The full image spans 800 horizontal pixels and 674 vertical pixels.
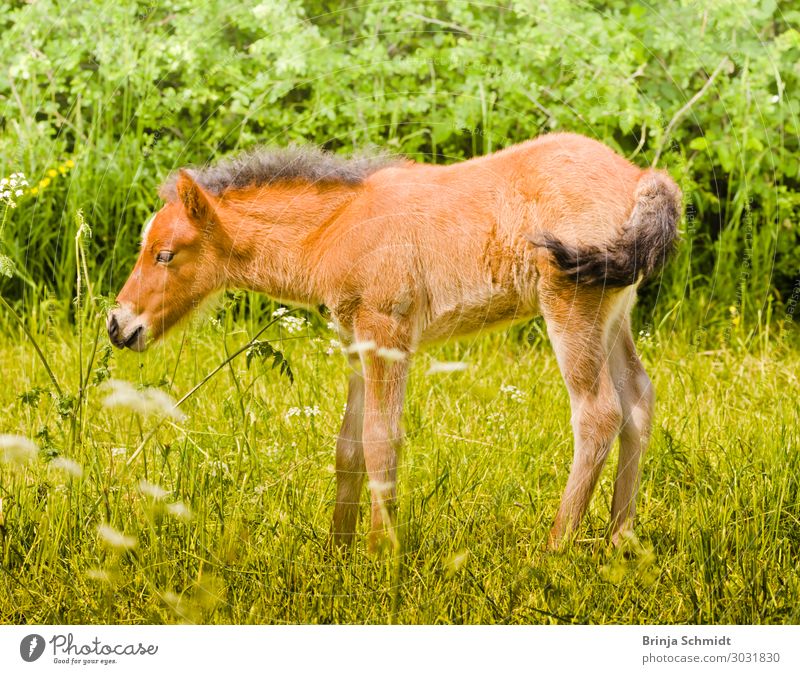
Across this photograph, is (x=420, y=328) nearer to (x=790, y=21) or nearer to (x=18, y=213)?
(x=18, y=213)

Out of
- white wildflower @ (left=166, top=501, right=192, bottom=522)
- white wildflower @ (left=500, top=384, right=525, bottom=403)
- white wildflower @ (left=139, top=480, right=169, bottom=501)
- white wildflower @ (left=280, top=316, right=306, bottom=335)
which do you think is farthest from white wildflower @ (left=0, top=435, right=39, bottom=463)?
white wildflower @ (left=500, top=384, right=525, bottom=403)

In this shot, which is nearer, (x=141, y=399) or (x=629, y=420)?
(x=141, y=399)

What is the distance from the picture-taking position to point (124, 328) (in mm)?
4949

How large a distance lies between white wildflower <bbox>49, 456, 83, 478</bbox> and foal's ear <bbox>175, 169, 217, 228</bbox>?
1151 millimetres

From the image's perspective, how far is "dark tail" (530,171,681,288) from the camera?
4430 mm

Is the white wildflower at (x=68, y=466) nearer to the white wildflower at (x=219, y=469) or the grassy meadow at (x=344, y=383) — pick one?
the grassy meadow at (x=344, y=383)

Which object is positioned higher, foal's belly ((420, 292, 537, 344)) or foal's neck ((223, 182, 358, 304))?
foal's neck ((223, 182, 358, 304))

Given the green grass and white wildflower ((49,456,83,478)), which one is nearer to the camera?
the green grass

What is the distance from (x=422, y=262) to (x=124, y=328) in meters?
1.36

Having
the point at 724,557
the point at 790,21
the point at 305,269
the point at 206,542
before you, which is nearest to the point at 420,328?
the point at 305,269

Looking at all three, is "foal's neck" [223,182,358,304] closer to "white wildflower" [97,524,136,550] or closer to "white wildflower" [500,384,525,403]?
"white wildflower" [500,384,525,403]

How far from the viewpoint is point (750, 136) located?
23.0ft

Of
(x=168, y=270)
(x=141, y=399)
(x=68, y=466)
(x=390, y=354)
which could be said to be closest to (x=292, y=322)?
(x=168, y=270)

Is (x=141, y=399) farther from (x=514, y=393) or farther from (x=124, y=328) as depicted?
(x=514, y=393)
